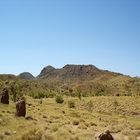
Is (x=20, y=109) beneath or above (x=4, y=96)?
beneath

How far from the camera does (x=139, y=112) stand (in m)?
70.1

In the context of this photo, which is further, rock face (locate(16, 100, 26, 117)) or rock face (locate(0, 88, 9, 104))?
rock face (locate(0, 88, 9, 104))

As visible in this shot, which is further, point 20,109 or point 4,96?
point 4,96

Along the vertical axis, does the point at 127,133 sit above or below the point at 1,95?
below

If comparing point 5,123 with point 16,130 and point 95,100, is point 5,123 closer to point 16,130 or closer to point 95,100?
point 16,130

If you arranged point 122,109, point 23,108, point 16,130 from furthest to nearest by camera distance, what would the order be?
1. point 122,109
2. point 23,108
3. point 16,130

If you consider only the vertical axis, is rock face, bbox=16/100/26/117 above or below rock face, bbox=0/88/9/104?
below

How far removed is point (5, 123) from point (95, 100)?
219ft

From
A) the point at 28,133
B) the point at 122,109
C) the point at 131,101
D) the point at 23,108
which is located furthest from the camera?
the point at 131,101

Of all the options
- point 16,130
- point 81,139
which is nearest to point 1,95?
point 16,130

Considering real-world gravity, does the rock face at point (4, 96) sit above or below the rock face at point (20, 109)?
above

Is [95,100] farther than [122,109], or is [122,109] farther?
[95,100]

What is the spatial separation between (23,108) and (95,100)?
A: 196 feet

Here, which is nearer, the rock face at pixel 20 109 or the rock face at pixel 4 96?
the rock face at pixel 20 109
